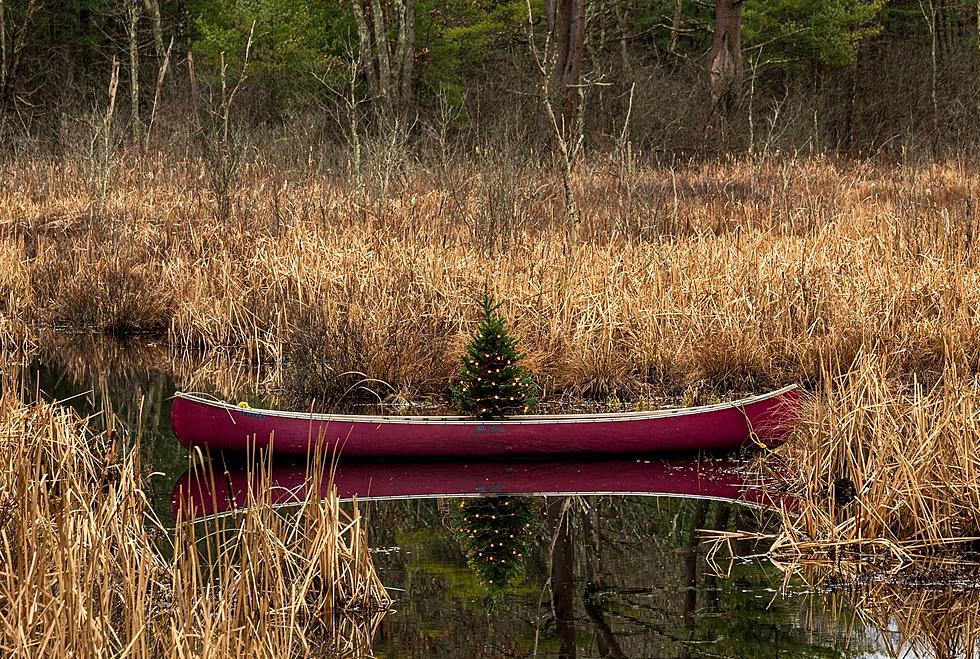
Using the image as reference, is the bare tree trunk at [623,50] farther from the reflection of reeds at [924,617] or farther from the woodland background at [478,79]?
the reflection of reeds at [924,617]

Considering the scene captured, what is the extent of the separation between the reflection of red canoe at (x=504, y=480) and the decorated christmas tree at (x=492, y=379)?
36 centimetres

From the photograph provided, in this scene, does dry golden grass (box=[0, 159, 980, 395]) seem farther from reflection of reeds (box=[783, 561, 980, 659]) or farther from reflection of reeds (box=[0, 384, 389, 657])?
reflection of reeds (box=[0, 384, 389, 657])

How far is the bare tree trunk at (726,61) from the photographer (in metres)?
20.8

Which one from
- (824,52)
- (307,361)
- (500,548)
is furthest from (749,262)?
(824,52)

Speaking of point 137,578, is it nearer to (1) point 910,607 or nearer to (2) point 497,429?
(1) point 910,607

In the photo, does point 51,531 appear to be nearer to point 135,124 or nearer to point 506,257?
point 506,257

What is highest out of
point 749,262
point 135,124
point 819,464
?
point 135,124

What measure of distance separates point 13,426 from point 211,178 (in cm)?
956

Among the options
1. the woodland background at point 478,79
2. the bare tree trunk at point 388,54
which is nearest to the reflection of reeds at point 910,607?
the woodland background at point 478,79

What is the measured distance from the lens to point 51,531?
15.2 feet

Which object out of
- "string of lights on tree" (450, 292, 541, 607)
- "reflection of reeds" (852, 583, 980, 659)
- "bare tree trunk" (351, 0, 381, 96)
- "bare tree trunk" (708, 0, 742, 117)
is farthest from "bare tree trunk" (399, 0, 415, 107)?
"reflection of reeds" (852, 583, 980, 659)

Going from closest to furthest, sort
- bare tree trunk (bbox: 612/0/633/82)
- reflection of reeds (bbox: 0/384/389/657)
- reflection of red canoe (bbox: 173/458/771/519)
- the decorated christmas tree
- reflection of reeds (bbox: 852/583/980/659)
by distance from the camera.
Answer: reflection of reeds (bbox: 0/384/389/657)
reflection of reeds (bbox: 852/583/980/659)
reflection of red canoe (bbox: 173/458/771/519)
the decorated christmas tree
bare tree trunk (bbox: 612/0/633/82)

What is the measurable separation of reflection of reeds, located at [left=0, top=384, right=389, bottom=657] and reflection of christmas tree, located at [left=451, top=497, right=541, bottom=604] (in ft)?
3.04

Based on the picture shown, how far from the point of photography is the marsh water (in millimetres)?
5566
